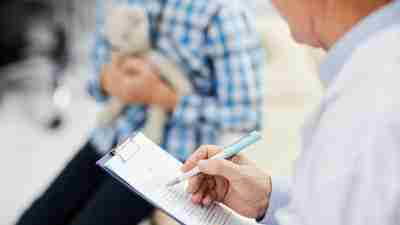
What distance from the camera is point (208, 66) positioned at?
4.10ft

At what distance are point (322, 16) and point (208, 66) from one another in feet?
2.16

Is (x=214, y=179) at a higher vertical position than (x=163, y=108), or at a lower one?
higher

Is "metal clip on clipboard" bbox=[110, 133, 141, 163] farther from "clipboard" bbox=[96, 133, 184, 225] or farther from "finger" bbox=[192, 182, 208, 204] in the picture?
"finger" bbox=[192, 182, 208, 204]

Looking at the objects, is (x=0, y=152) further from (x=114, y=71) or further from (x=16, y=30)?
(x=114, y=71)

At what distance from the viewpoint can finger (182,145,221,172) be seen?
0.79 meters

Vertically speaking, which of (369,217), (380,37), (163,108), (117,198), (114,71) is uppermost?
(380,37)

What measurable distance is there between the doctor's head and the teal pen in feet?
0.51

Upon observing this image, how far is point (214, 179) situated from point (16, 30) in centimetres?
167

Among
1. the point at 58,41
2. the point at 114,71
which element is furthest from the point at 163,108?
the point at 58,41

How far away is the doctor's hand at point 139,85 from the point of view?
1252 mm

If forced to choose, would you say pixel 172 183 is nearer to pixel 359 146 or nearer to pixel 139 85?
pixel 359 146

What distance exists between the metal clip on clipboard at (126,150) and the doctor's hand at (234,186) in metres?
0.08

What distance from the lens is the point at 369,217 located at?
0.48 meters

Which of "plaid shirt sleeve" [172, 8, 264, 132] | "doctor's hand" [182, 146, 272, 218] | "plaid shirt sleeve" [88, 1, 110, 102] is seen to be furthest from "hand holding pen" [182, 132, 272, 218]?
"plaid shirt sleeve" [88, 1, 110, 102]
